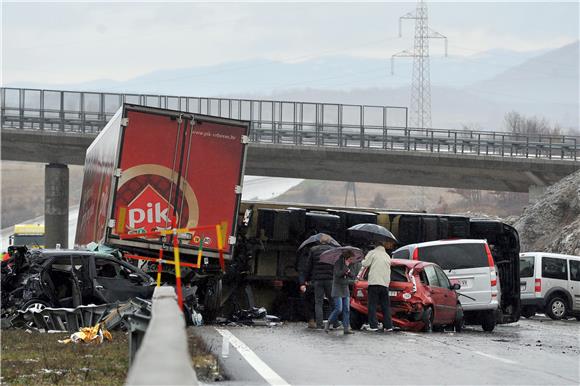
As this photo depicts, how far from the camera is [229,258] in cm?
2173

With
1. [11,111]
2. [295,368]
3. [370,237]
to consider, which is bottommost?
[295,368]

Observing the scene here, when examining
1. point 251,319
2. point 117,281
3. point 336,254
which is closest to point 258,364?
point 117,281

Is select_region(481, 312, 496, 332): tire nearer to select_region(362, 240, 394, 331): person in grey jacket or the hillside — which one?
select_region(362, 240, 394, 331): person in grey jacket

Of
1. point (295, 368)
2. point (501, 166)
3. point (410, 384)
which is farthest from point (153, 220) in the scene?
point (501, 166)

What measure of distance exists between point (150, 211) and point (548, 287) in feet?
46.1

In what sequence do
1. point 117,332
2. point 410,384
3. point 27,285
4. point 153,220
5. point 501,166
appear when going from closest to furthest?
point 410,384, point 117,332, point 27,285, point 153,220, point 501,166

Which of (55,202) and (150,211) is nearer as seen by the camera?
(150,211)

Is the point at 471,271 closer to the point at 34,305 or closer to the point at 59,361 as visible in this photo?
the point at 34,305

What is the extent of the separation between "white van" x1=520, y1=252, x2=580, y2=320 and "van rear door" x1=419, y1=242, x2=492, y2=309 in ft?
23.1

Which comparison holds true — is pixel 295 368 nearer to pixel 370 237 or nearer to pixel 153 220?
pixel 153 220

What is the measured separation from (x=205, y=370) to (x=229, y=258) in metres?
9.22

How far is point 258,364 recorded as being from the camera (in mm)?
13625

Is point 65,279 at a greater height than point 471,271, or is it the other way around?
point 471,271

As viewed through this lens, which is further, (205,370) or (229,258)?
(229,258)
